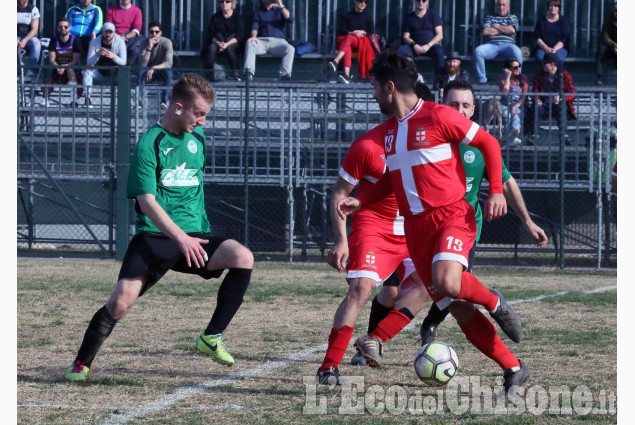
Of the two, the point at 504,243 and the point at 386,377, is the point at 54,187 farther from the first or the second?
the point at 386,377

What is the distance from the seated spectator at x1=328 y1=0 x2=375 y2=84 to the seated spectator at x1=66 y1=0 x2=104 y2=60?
4.65m

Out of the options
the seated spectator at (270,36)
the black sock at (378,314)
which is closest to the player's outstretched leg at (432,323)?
the black sock at (378,314)

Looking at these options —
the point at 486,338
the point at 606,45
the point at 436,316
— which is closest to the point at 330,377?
the point at 486,338

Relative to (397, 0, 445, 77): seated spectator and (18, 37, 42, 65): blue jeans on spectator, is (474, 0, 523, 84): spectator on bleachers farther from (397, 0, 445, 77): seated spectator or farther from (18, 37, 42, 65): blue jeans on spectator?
(18, 37, 42, 65): blue jeans on spectator

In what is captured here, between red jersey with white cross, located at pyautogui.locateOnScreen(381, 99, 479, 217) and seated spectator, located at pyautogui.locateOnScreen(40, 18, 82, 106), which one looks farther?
seated spectator, located at pyautogui.locateOnScreen(40, 18, 82, 106)

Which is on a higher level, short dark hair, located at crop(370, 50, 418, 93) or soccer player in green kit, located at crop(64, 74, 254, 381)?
short dark hair, located at crop(370, 50, 418, 93)

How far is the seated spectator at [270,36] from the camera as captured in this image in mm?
19078

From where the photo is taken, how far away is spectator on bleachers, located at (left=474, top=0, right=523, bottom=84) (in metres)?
19.4

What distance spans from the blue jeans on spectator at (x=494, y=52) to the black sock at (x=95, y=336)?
1371 cm

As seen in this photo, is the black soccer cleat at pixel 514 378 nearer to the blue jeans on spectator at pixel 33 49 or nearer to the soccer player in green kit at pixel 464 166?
the soccer player in green kit at pixel 464 166

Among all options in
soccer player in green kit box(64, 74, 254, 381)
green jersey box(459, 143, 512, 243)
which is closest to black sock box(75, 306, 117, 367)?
soccer player in green kit box(64, 74, 254, 381)

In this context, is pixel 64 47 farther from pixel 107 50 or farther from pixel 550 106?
pixel 550 106

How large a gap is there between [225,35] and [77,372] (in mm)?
13824

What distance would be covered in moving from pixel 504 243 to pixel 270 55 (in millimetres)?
6218
